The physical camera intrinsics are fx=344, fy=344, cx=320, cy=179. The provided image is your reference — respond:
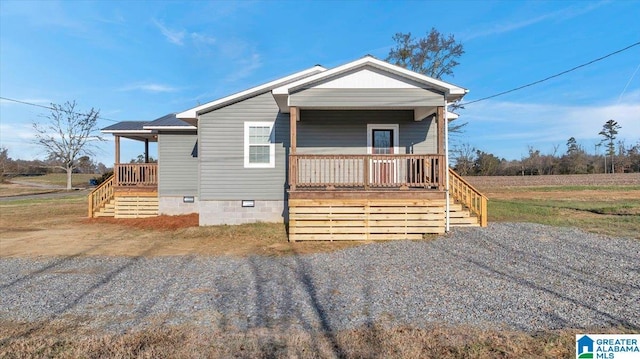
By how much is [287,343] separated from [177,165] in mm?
11465

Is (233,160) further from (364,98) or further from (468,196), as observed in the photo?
(468,196)

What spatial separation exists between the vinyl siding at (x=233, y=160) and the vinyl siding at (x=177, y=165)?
279 cm

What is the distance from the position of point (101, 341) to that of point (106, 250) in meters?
5.68

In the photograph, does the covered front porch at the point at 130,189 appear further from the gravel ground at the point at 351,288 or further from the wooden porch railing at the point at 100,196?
the gravel ground at the point at 351,288

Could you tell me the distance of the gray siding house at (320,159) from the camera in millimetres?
8773

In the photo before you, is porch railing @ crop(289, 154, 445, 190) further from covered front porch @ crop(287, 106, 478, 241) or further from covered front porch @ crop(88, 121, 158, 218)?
covered front porch @ crop(88, 121, 158, 218)

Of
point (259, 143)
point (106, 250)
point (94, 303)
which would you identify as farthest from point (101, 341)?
point (259, 143)

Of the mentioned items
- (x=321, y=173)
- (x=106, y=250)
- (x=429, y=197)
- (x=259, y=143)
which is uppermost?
(x=259, y=143)

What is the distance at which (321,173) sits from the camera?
10328 mm

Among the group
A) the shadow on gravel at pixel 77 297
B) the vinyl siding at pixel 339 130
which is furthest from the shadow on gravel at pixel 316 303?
the vinyl siding at pixel 339 130

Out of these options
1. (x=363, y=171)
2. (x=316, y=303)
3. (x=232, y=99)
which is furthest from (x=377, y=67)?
(x=316, y=303)

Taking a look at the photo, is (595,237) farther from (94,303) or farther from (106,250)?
(106,250)

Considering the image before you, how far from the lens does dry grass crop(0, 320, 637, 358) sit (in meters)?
3.12

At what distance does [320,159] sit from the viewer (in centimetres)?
917
